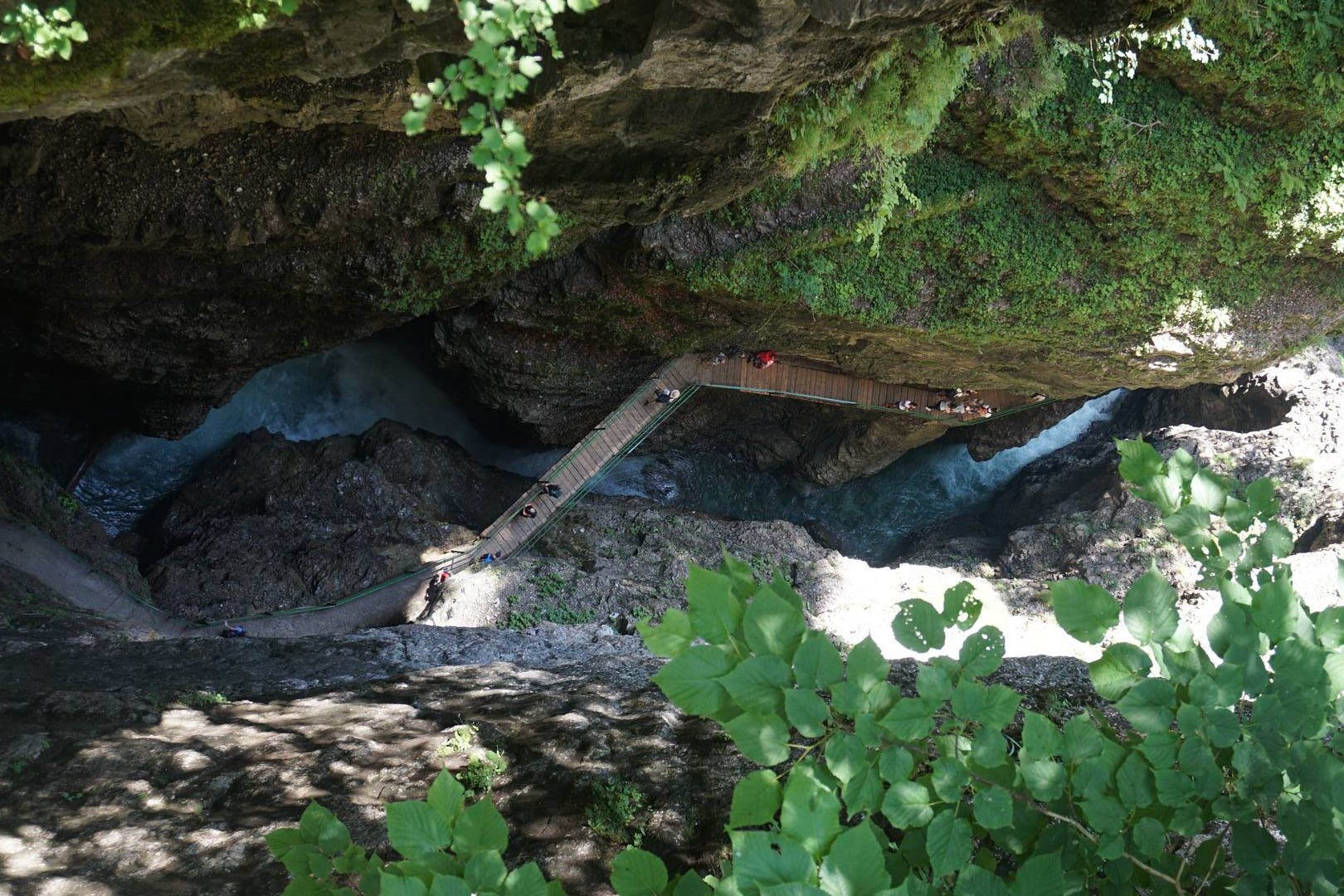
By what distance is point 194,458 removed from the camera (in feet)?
56.2

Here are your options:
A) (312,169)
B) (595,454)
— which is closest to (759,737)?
(312,169)

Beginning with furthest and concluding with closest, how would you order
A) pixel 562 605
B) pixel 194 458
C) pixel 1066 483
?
pixel 1066 483 < pixel 194 458 < pixel 562 605

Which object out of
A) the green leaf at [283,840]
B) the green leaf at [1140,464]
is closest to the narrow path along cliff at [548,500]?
the green leaf at [283,840]

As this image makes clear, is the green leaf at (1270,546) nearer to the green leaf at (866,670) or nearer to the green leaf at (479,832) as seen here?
the green leaf at (866,670)

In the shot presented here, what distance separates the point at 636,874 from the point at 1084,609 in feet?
5.90

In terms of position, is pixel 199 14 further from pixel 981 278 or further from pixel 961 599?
pixel 981 278

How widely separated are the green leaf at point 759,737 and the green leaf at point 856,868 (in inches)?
15.1

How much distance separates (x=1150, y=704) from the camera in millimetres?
3121

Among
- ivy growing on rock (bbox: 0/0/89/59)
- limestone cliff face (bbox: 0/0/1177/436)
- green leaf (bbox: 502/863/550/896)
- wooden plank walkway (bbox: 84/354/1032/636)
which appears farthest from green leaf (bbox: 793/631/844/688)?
wooden plank walkway (bbox: 84/354/1032/636)

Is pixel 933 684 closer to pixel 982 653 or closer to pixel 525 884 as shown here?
pixel 982 653

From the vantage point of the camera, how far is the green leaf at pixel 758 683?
2.92 metres

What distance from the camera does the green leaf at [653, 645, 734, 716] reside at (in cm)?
296

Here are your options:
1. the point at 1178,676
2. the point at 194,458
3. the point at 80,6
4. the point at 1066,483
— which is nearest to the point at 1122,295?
the point at 1066,483

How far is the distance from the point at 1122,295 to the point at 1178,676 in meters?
12.5
